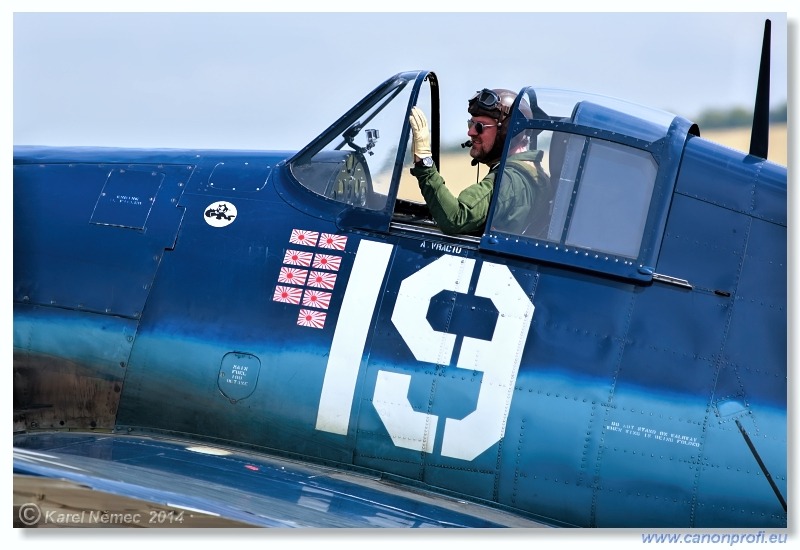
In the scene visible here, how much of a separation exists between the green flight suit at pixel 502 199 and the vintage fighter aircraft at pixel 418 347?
5 cm

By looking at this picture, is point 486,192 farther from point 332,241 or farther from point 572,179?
point 332,241

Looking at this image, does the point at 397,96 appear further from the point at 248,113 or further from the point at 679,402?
the point at 248,113

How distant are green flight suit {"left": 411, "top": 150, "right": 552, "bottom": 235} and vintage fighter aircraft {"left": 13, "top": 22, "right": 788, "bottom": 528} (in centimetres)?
5

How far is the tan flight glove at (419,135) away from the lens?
5195 millimetres

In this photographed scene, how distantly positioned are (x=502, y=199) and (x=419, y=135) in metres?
0.52

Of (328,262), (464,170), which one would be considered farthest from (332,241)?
(464,170)

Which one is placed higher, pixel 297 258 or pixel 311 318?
pixel 297 258

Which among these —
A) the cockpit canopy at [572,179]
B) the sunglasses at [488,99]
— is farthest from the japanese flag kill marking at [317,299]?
the sunglasses at [488,99]

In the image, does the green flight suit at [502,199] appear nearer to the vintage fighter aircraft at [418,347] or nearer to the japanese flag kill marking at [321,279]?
the vintage fighter aircraft at [418,347]

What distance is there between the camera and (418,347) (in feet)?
16.6

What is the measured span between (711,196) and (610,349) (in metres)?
0.91

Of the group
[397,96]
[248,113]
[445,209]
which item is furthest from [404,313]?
[248,113]

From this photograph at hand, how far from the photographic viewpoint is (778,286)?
4973mm

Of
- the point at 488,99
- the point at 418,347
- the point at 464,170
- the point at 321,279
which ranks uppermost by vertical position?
the point at 464,170
